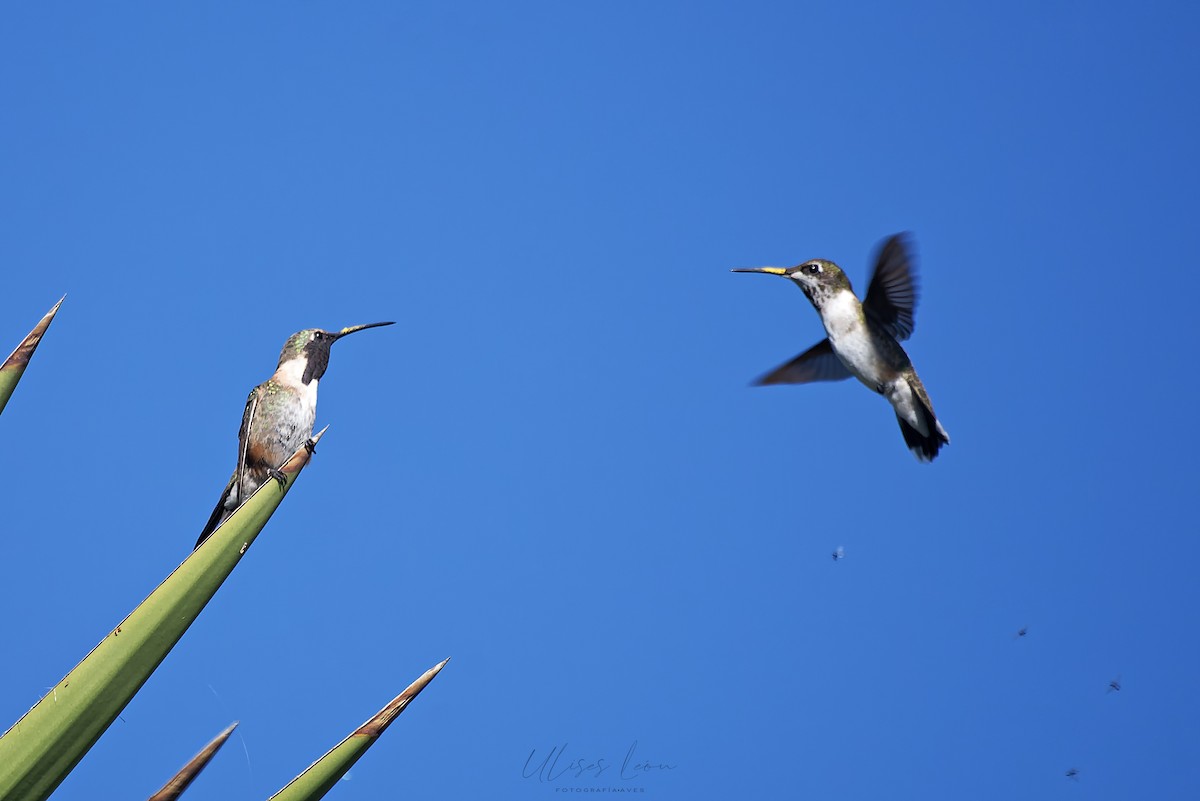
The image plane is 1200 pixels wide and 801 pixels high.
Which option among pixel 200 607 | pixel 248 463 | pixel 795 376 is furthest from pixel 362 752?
pixel 795 376

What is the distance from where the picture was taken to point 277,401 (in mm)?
6242

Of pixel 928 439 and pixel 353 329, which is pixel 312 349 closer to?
→ pixel 353 329

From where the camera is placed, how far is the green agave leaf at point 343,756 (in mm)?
2500

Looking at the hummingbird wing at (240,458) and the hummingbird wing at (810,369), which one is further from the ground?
the hummingbird wing at (810,369)

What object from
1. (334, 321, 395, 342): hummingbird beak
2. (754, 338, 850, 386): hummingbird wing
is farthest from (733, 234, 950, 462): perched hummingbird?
(334, 321, 395, 342): hummingbird beak

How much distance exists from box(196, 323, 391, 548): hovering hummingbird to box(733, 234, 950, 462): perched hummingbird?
2.39 metres

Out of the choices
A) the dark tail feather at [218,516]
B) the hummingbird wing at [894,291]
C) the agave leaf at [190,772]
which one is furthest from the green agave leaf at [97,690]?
the hummingbird wing at [894,291]

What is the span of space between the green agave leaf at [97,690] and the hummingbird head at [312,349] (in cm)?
386

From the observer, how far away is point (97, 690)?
246cm

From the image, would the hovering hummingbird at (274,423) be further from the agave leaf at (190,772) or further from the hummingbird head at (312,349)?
the agave leaf at (190,772)

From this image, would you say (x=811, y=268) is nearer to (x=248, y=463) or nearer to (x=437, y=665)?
(x=248, y=463)

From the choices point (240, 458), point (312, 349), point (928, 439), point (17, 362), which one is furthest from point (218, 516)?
point (928, 439)

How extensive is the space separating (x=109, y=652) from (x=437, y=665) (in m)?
0.71

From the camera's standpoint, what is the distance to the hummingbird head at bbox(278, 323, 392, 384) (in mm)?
6387
